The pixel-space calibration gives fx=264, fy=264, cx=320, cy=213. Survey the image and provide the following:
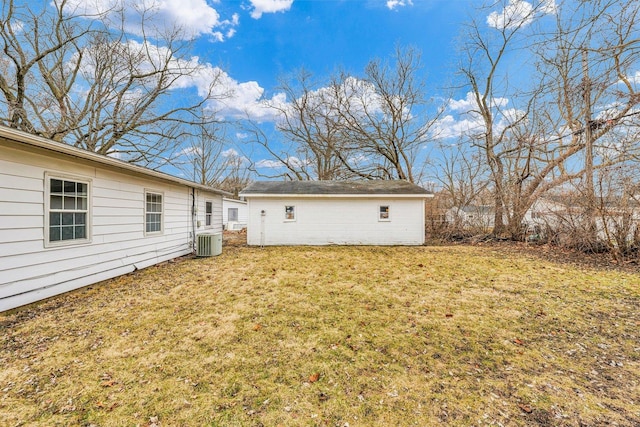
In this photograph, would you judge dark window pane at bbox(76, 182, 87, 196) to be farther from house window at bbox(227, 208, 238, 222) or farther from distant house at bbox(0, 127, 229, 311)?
house window at bbox(227, 208, 238, 222)

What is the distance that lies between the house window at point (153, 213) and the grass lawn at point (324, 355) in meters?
2.18

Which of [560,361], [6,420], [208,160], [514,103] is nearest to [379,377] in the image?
[560,361]

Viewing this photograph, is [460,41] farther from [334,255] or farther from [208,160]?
[208,160]

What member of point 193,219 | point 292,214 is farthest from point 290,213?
point 193,219

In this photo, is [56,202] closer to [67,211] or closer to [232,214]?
[67,211]

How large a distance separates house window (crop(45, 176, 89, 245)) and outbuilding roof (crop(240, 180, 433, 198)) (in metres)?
6.11

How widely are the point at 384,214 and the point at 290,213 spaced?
4.18m

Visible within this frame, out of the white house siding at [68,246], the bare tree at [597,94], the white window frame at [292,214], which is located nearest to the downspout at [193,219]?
the white house siding at [68,246]

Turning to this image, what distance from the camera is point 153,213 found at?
733 cm

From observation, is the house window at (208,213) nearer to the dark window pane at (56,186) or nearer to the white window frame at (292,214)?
the white window frame at (292,214)

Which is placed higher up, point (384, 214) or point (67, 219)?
point (384, 214)

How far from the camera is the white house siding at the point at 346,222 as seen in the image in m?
11.6

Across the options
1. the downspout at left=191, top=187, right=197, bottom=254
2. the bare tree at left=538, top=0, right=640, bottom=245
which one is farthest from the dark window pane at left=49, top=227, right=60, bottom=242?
the bare tree at left=538, top=0, right=640, bottom=245

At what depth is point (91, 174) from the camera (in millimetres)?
5293
